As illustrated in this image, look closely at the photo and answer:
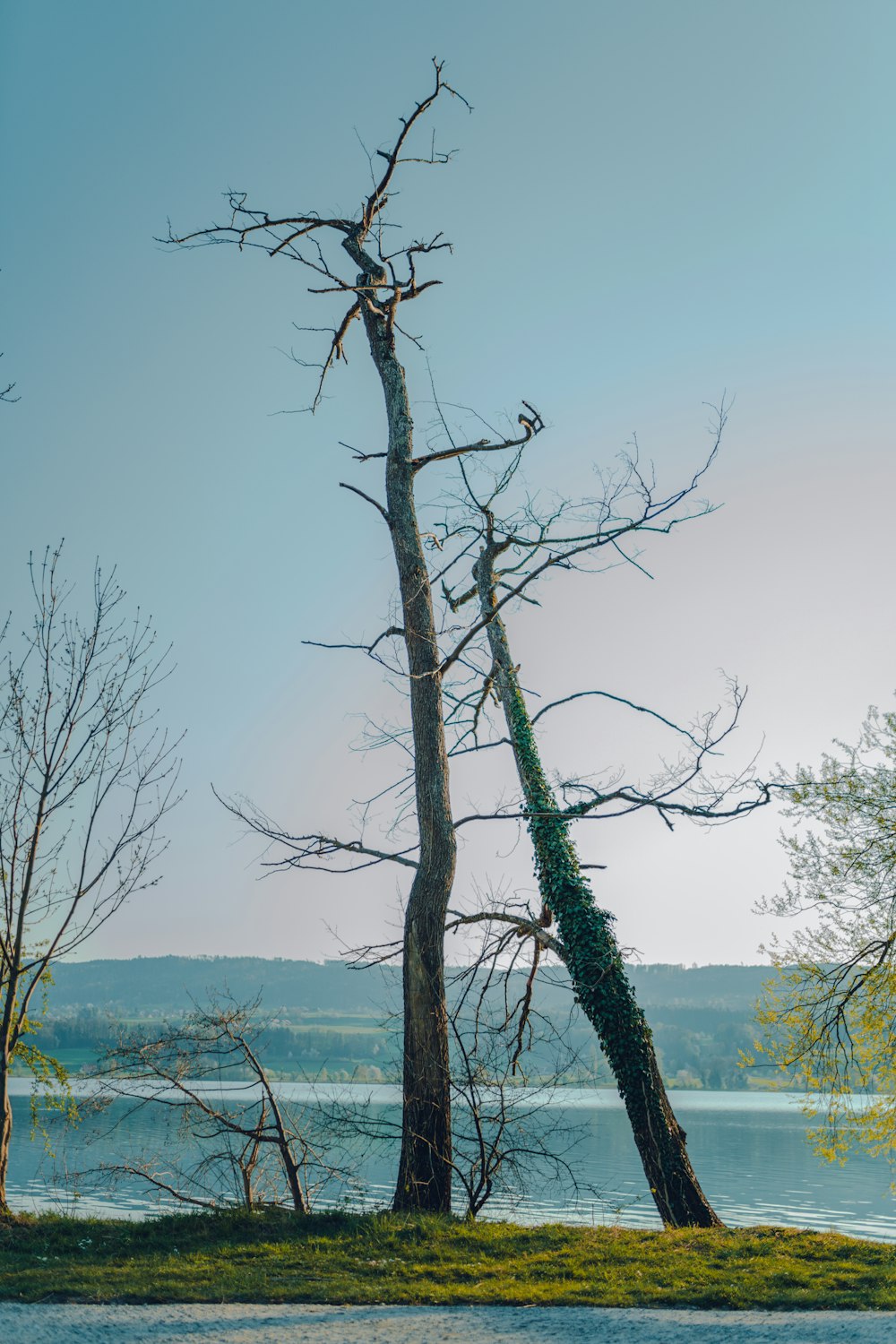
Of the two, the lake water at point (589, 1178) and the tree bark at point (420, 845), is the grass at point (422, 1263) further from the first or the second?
the lake water at point (589, 1178)

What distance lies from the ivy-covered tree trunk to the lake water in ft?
1.59

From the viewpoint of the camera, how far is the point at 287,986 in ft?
296

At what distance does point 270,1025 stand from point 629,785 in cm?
477

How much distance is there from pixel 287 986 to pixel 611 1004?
8408cm

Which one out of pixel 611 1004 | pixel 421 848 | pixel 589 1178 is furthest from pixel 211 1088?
pixel 589 1178

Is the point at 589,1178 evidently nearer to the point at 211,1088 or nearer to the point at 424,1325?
the point at 211,1088

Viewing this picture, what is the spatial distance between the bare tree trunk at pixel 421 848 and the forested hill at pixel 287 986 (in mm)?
1166

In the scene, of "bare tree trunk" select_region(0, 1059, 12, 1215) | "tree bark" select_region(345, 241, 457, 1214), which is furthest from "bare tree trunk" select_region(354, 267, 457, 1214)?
"bare tree trunk" select_region(0, 1059, 12, 1215)

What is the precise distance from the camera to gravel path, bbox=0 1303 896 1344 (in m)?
4.75

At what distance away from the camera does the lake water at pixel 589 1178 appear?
11.6 metres

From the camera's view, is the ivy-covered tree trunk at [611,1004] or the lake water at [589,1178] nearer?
the ivy-covered tree trunk at [611,1004]

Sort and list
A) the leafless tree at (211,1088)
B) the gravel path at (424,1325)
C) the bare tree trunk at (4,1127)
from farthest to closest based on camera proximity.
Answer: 1. the leafless tree at (211,1088)
2. the bare tree trunk at (4,1127)
3. the gravel path at (424,1325)

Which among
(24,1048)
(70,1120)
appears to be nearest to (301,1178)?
(70,1120)

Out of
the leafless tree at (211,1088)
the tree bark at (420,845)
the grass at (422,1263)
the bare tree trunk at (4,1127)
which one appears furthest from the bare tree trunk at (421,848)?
the bare tree trunk at (4,1127)
